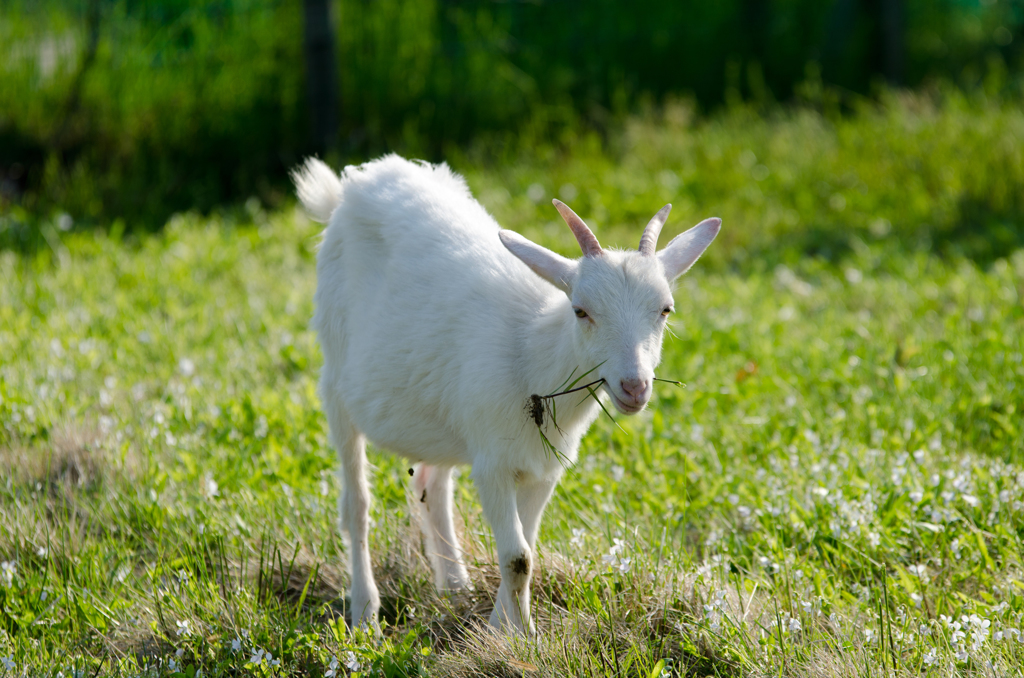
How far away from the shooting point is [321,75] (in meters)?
8.38

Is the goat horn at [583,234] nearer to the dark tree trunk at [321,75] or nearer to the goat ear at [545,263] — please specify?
the goat ear at [545,263]

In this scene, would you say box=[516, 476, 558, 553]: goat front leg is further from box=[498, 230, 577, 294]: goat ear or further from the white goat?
box=[498, 230, 577, 294]: goat ear

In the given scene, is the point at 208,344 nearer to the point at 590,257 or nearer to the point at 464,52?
the point at 590,257

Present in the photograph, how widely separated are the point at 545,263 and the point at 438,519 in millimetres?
1198

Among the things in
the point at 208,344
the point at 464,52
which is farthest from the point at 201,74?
the point at 208,344

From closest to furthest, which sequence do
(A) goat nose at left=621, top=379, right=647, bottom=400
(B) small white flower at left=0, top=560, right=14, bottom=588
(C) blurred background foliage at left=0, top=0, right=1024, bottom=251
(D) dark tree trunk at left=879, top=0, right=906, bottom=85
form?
1. (A) goat nose at left=621, top=379, right=647, bottom=400
2. (B) small white flower at left=0, top=560, right=14, bottom=588
3. (C) blurred background foliage at left=0, top=0, right=1024, bottom=251
4. (D) dark tree trunk at left=879, top=0, right=906, bottom=85

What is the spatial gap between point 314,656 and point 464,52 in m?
7.60

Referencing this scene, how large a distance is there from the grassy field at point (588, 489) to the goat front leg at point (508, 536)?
0.14 m

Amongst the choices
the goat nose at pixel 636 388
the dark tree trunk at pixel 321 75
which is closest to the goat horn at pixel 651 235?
the goat nose at pixel 636 388

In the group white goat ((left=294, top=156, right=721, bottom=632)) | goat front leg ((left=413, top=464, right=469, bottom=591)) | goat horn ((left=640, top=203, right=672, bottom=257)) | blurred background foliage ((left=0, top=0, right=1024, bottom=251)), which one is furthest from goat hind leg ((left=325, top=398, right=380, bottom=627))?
blurred background foliage ((left=0, top=0, right=1024, bottom=251))

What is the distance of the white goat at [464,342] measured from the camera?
2.82m

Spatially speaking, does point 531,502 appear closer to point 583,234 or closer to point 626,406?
point 626,406

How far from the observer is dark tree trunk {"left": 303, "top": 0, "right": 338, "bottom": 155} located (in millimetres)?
8125

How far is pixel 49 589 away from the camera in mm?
3301
